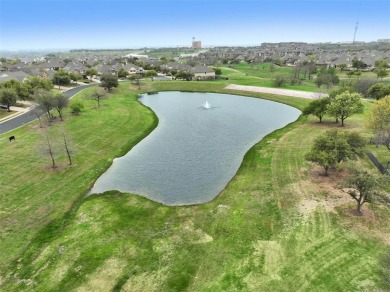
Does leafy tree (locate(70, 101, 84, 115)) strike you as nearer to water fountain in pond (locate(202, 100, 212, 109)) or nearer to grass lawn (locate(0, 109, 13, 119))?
grass lawn (locate(0, 109, 13, 119))

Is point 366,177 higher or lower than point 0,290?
higher

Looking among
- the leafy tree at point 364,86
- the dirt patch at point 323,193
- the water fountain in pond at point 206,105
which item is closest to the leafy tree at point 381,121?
the dirt patch at point 323,193

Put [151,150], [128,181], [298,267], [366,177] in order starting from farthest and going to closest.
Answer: [151,150], [128,181], [366,177], [298,267]

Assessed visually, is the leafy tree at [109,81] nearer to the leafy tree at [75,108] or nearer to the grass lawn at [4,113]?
the leafy tree at [75,108]

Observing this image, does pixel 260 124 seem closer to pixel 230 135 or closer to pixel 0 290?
pixel 230 135

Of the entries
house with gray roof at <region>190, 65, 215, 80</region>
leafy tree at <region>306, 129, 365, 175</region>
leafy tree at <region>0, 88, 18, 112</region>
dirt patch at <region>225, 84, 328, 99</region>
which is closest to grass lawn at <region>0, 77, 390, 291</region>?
leafy tree at <region>306, 129, 365, 175</region>

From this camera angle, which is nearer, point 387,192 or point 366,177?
point 366,177

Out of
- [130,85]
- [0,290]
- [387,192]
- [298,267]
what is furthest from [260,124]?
[130,85]
